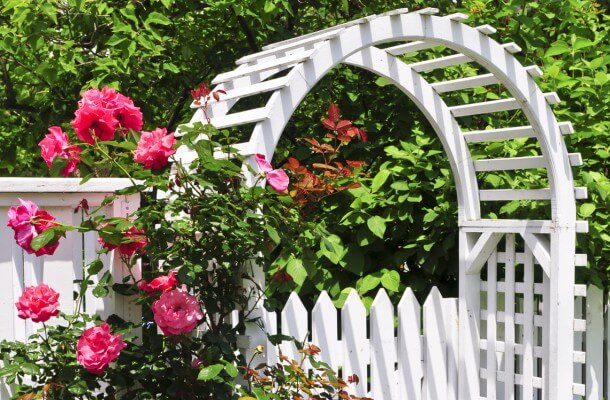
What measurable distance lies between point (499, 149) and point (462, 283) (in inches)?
24.9

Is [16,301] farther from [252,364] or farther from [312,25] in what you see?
[312,25]

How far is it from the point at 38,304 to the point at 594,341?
9.08 feet

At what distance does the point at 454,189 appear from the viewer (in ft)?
13.8

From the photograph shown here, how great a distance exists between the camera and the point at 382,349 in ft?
11.8

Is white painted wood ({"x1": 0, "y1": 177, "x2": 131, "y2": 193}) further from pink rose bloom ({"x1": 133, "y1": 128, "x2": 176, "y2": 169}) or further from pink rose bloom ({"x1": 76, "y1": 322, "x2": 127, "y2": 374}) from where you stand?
pink rose bloom ({"x1": 76, "y1": 322, "x2": 127, "y2": 374})

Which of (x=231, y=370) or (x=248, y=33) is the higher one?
(x=248, y=33)

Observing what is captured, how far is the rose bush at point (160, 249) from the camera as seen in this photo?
2.58 m

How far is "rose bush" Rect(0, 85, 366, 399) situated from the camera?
2576mm

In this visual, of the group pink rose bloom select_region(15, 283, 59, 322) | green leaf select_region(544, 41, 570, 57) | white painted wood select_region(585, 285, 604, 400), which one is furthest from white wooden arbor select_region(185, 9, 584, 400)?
pink rose bloom select_region(15, 283, 59, 322)

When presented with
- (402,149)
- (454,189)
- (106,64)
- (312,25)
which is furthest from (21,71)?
(454,189)

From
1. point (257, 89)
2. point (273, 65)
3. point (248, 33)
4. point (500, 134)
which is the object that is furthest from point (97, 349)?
point (248, 33)

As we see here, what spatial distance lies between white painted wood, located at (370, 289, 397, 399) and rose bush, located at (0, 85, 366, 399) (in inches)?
28.9

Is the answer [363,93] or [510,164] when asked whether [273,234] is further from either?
[363,93]

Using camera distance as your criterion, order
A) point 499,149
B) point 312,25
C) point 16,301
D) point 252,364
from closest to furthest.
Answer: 1. point 16,301
2. point 252,364
3. point 499,149
4. point 312,25
